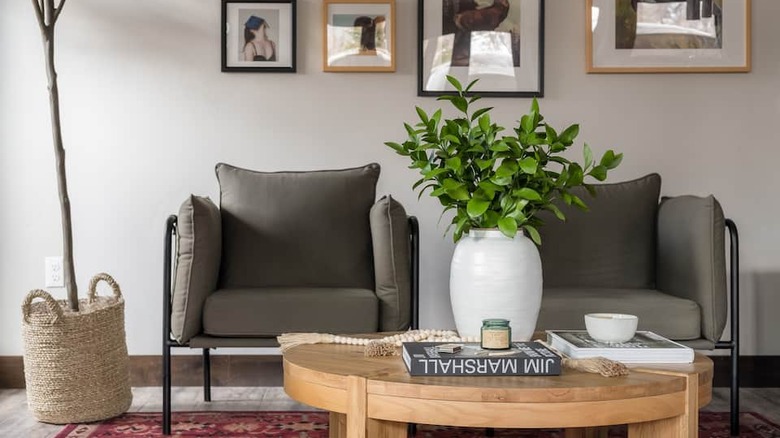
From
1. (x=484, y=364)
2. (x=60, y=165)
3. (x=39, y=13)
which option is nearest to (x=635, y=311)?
(x=484, y=364)

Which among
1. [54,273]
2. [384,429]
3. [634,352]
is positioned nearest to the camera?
[384,429]

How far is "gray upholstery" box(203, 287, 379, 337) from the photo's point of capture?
2277mm

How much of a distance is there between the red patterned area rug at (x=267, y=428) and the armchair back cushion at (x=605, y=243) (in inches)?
20.5

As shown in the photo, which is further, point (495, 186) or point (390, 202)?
point (390, 202)

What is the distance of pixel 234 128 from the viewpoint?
309 centimetres

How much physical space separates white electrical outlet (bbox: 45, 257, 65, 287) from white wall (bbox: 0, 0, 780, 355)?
4cm

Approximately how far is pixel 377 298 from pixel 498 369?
3.62 feet

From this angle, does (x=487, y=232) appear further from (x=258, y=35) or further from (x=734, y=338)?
(x=258, y=35)

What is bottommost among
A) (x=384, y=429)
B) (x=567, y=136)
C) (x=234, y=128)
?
(x=384, y=429)

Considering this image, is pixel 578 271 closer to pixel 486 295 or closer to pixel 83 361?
pixel 486 295

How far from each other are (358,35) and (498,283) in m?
1.75

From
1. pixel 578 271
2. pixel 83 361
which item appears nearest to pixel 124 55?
pixel 83 361

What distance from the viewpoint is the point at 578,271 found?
278cm

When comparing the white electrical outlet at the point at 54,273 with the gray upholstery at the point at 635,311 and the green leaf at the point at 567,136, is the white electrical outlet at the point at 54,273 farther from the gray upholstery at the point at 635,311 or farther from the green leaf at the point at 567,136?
the green leaf at the point at 567,136
